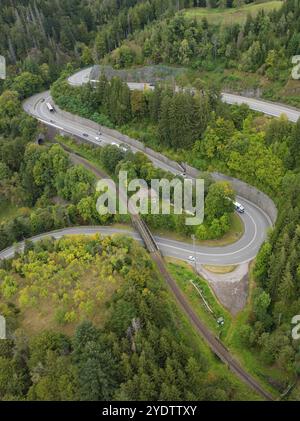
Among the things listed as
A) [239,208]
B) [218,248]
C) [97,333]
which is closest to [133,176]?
[239,208]

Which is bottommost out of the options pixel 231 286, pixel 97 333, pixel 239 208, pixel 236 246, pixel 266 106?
pixel 231 286

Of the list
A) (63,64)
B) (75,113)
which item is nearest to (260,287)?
(75,113)

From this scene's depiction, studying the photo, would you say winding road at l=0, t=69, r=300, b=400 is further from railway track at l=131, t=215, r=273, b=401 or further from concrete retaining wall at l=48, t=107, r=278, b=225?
concrete retaining wall at l=48, t=107, r=278, b=225

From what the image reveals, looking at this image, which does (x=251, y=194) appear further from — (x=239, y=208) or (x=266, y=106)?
(x=266, y=106)

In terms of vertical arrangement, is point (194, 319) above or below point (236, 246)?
below

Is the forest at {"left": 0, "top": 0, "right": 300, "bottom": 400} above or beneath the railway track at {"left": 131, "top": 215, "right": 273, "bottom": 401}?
above

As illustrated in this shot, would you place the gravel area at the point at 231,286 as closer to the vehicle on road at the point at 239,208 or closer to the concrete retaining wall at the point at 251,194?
the vehicle on road at the point at 239,208

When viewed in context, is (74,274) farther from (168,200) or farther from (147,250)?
(168,200)

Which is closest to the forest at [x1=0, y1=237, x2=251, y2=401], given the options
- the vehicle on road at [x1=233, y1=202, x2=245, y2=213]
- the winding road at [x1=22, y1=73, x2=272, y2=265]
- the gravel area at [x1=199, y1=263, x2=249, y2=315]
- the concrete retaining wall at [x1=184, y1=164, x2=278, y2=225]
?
the winding road at [x1=22, y1=73, x2=272, y2=265]

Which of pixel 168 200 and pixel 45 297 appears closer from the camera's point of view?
pixel 45 297

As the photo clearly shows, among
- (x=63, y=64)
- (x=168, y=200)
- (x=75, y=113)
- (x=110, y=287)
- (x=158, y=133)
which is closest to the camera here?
(x=110, y=287)

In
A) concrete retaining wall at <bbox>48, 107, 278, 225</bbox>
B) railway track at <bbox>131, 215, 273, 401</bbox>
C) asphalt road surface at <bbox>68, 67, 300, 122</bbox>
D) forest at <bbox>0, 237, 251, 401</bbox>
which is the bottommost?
railway track at <bbox>131, 215, 273, 401</bbox>
